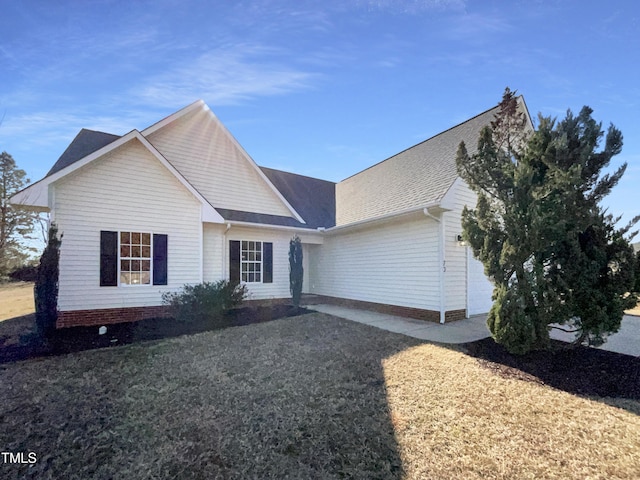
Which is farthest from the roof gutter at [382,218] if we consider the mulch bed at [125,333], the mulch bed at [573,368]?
the mulch bed at [573,368]

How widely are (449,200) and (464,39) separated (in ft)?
12.7

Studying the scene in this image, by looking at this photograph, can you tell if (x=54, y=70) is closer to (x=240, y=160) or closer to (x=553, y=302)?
(x=240, y=160)

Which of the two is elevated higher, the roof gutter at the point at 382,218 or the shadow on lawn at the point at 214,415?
the roof gutter at the point at 382,218

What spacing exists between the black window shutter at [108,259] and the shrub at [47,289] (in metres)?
1.34

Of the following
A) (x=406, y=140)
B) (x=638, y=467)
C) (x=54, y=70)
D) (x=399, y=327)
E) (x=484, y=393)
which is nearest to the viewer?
(x=638, y=467)

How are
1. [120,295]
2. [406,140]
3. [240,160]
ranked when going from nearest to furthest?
1. [120,295]
2. [240,160]
3. [406,140]

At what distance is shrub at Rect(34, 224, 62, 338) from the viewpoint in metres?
7.12

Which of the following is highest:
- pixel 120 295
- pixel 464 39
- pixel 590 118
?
pixel 464 39

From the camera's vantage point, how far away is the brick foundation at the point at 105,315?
825cm

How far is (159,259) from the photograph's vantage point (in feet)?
31.1

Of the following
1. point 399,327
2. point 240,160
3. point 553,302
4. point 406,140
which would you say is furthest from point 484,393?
point 406,140

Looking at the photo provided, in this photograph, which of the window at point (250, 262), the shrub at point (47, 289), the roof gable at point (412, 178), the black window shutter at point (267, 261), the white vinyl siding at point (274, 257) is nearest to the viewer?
the shrub at point (47, 289)

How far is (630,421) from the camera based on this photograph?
3.74 m

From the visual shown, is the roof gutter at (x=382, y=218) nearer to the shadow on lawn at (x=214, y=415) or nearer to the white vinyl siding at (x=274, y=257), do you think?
the white vinyl siding at (x=274, y=257)
